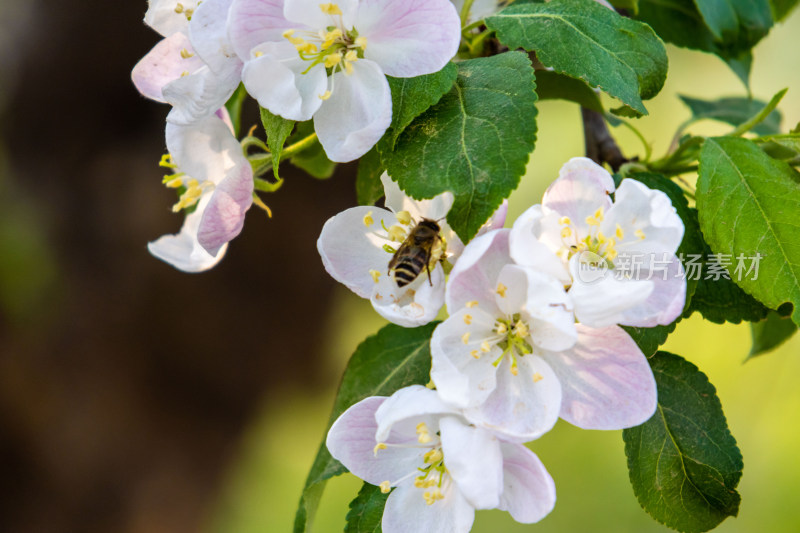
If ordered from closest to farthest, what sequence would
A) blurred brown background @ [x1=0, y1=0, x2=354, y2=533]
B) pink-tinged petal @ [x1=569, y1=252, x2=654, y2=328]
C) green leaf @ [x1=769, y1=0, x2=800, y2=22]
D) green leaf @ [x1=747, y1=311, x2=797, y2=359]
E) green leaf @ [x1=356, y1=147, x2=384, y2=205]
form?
1. pink-tinged petal @ [x1=569, y1=252, x2=654, y2=328]
2. green leaf @ [x1=356, y1=147, x2=384, y2=205]
3. green leaf @ [x1=747, y1=311, x2=797, y2=359]
4. green leaf @ [x1=769, y1=0, x2=800, y2=22]
5. blurred brown background @ [x1=0, y1=0, x2=354, y2=533]

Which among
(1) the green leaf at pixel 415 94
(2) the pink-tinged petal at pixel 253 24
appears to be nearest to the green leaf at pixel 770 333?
(1) the green leaf at pixel 415 94

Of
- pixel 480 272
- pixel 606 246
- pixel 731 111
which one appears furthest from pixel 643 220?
pixel 731 111

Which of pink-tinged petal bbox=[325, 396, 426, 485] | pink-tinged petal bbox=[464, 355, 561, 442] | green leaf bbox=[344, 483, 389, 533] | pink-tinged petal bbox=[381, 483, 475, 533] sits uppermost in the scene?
pink-tinged petal bbox=[464, 355, 561, 442]

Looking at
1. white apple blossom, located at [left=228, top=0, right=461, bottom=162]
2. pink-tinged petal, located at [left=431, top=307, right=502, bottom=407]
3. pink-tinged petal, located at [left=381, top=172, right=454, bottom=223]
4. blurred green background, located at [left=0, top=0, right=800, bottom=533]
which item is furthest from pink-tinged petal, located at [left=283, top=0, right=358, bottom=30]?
blurred green background, located at [left=0, top=0, right=800, bottom=533]

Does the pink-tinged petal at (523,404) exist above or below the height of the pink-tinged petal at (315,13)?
below

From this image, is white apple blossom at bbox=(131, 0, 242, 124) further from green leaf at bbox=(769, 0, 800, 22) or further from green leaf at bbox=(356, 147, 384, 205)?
green leaf at bbox=(769, 0, 800, 22)

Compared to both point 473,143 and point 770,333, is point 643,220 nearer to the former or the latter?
point 473,143

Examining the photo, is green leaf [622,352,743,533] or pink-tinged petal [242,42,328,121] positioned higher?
pink-tinged petal [242,42,328,121]

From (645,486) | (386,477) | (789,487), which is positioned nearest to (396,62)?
(386,477)

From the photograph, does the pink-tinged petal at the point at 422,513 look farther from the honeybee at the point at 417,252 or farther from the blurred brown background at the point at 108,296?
the blurred brown background at the point at 108,296
